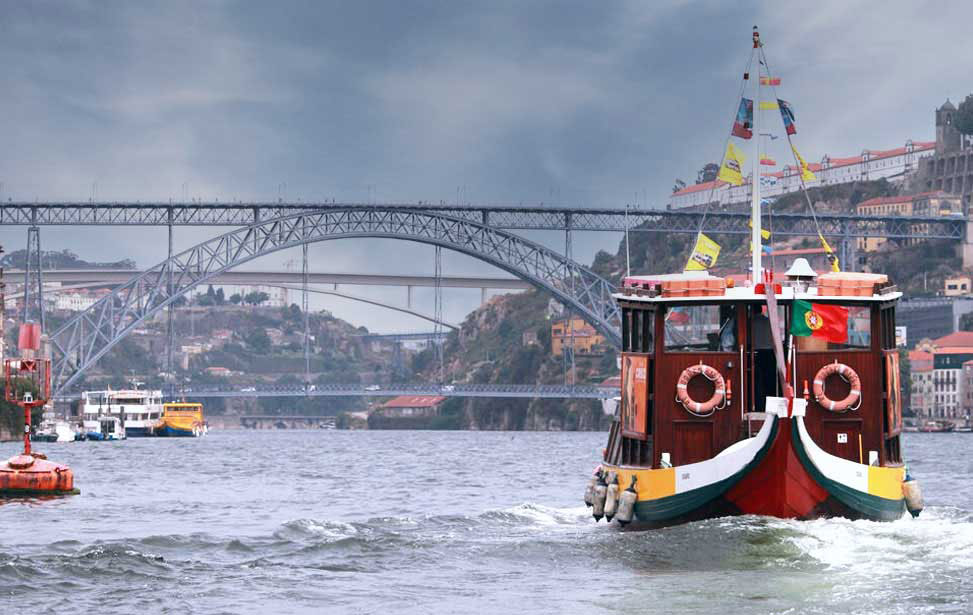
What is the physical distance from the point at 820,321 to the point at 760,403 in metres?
1.38

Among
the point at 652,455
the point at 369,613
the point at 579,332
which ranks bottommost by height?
the point at 369,613

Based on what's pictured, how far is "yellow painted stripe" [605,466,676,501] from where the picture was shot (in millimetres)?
21875

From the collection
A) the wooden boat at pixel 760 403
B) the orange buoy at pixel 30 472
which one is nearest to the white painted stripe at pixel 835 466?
the wooden boat at pixel 760 403

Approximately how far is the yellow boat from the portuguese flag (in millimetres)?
77622

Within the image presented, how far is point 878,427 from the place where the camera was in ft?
72.5

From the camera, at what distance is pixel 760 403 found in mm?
22500

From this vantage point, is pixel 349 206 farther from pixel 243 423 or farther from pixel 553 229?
pixel 243 423

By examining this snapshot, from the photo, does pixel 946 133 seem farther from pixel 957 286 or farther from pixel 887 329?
pixel 887 329

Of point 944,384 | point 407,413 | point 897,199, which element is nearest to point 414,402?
point 407,413

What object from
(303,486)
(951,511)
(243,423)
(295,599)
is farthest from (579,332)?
(295,599)

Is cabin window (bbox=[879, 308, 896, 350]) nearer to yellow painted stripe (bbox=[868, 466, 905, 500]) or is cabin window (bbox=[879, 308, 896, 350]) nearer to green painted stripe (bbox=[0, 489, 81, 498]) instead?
yellow painted stripe (bbox=[868, 466, 905, 500])

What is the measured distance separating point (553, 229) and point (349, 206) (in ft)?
42.4

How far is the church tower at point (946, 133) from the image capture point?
15038 centimetres

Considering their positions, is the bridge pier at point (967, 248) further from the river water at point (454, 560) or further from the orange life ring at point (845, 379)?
the orange life ring at point (845, 379)
